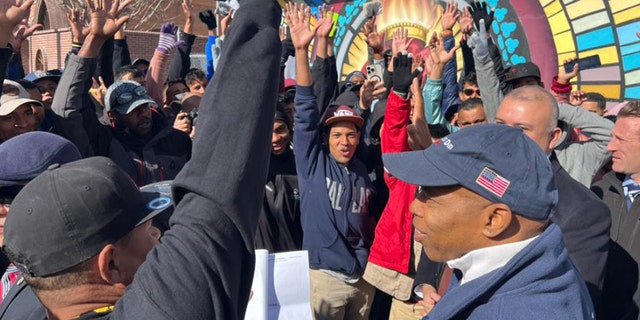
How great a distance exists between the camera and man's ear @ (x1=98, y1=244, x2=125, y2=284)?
4.53 feet

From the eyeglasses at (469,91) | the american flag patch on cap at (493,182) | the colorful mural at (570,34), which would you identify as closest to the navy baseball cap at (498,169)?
the american flag patch on cap at (493,182)

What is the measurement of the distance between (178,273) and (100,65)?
5006 millimetres

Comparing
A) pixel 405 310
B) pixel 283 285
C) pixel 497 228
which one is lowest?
pixel 405 310

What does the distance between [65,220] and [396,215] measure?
2974 mm

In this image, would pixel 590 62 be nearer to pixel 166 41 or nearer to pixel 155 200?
pixel 166 41

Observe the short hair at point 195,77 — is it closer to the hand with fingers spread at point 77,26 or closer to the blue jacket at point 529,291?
the hand with fingers spread at point 77,26

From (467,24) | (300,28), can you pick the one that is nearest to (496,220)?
(300,28)

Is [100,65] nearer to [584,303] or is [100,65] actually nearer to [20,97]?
[20,97]

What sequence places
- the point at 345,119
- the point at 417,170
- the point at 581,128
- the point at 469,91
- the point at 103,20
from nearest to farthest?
1. the point at 417,170
2. the point at 103,20
3. the point at 345,119
4. the point at 581,128
5. the point at 469,91

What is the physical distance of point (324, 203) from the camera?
4.13 meters

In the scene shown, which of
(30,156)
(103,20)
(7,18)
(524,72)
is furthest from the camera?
(524,72)

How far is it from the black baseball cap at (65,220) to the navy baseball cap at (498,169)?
2.81ft

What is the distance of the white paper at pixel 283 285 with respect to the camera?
3.00 metres

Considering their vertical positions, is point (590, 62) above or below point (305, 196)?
above
